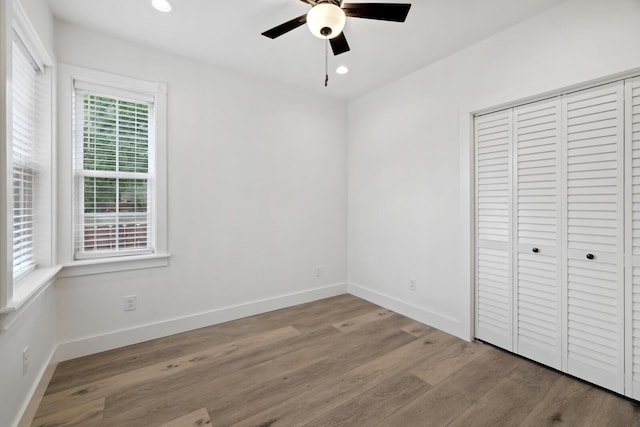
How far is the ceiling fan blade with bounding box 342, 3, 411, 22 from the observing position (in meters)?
1.65

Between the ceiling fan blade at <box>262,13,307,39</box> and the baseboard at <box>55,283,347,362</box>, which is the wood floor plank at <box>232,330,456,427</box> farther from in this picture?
the ceiling fan blade at <box>262,13,307,39</box>

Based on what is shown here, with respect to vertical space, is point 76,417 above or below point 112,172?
below

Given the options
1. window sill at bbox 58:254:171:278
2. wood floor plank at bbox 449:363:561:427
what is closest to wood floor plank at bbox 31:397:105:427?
window sill at bbox 58:254:171:278

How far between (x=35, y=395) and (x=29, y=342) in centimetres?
37

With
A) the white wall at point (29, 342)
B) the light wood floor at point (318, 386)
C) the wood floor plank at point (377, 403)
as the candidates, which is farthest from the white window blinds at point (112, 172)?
the wood floor plank at point (377, 403)

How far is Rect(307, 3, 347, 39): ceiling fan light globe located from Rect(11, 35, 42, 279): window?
179 cm

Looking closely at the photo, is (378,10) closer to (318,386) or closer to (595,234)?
(595,234)

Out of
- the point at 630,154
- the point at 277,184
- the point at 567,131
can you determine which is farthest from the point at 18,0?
the point at 630,154

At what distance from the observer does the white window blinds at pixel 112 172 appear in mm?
2414

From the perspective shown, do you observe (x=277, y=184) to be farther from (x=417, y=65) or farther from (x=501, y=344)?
(x=501, y=344)

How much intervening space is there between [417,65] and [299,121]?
142 cm

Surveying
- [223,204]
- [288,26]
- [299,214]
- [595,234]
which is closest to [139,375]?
[223,204]

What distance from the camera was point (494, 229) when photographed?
254 cm

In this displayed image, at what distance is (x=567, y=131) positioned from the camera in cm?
210
